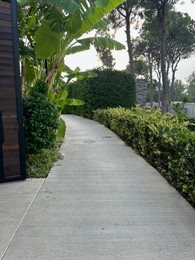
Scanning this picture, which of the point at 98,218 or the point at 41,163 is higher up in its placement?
the point at 41,163

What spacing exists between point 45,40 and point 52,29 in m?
0.35

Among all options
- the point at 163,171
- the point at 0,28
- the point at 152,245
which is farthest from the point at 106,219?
the point at 0,28

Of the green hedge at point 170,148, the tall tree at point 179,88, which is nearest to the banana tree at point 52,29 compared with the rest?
the green hedge at point 170,148

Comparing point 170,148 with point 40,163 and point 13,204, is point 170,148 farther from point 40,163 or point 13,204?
point 40,163

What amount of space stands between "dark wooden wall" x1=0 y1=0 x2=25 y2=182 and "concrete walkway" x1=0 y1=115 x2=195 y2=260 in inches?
19.2

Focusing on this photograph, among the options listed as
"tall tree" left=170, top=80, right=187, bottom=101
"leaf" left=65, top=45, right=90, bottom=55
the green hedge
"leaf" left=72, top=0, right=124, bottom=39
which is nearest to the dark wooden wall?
"leaf" left=72, top=0, right=124, bottom=39

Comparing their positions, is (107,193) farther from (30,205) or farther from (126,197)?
(30,205)

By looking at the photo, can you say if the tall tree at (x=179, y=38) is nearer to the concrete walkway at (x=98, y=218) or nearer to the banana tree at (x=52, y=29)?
the banana tree at (x=52, y=29)

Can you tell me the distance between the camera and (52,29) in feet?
20.1

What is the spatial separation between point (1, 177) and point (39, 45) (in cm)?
373

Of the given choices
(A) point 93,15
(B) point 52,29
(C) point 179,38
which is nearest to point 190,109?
(C) point 179,38

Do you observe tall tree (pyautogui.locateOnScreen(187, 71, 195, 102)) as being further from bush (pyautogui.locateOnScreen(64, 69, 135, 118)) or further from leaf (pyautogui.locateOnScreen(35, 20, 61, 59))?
leaf (pyautogui.locateOnScreen(35, 20, 61, 59))

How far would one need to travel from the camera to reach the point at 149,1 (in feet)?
62.7

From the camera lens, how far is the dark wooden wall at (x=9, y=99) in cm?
433
